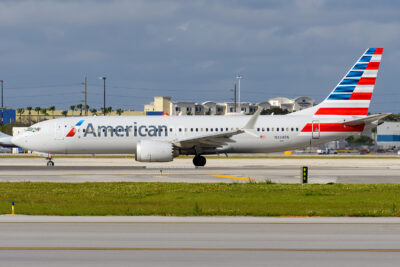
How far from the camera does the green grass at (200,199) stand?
1873 cm

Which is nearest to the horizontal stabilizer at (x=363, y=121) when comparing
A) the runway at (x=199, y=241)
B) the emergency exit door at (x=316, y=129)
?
the emergency exit door at (x=316, y=129)

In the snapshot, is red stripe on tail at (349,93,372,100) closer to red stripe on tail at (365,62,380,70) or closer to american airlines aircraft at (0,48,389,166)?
american airlines aircraft at (0,48,389,166)

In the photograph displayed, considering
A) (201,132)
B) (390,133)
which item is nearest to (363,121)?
(201,132)

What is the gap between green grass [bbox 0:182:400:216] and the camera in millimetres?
18734

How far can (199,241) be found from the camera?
1351cm

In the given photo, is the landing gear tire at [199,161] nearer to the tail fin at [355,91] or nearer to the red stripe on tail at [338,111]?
A: the tail fin at [355,91]

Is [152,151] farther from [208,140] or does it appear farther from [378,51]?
[378,51]

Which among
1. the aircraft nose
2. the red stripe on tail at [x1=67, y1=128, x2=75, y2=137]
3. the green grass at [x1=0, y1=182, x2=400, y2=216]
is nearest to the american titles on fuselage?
the red stripe on tail at [x1=67, y1=128, x2=75, y2=137]

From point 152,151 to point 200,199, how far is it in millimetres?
18017

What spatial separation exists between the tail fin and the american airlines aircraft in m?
0.08

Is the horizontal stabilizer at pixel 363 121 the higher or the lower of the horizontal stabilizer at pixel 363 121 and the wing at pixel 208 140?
the higher

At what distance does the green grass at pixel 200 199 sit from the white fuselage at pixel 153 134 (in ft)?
49.1

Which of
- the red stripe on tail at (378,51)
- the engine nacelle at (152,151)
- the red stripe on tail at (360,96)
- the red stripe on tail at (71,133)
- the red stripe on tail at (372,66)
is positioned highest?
the red stripe on tail at (378,51)

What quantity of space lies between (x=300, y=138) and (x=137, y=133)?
1210 cm
